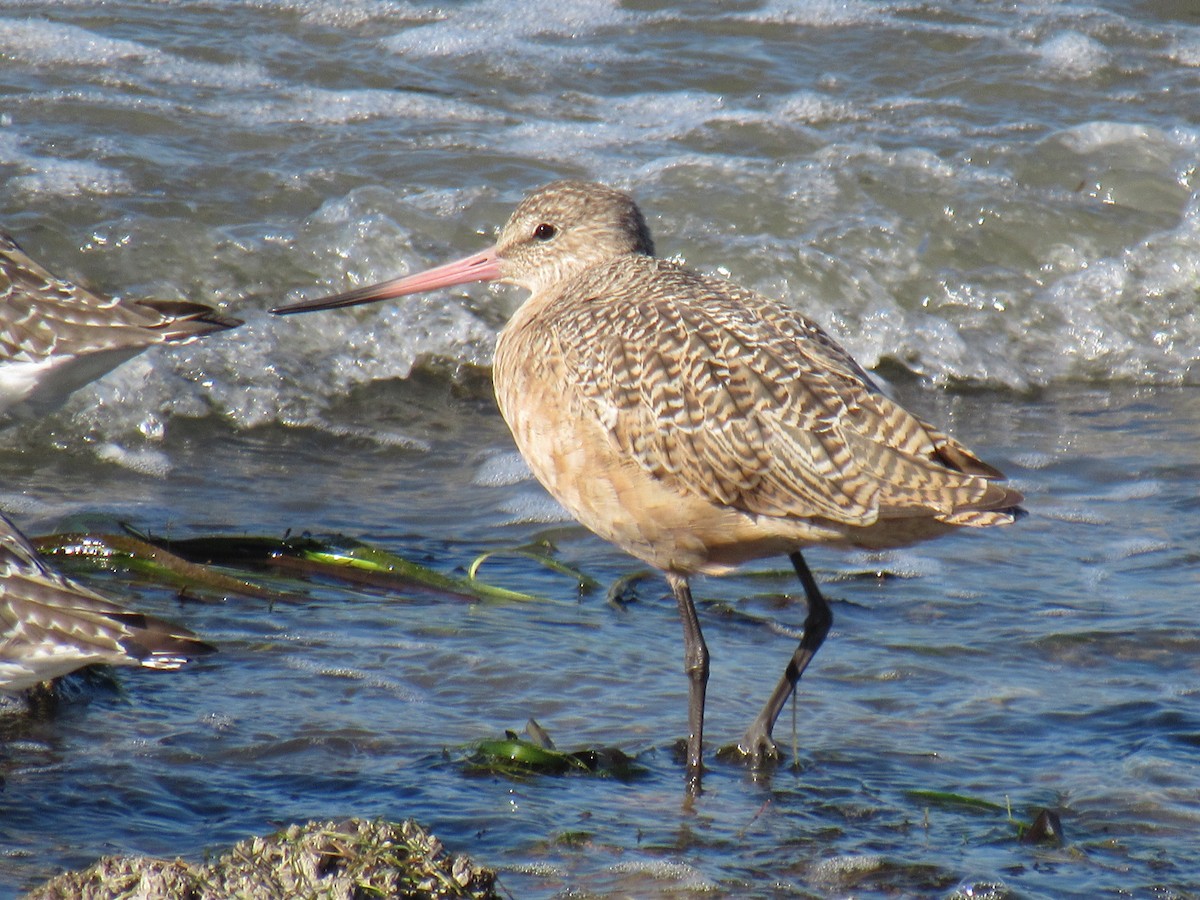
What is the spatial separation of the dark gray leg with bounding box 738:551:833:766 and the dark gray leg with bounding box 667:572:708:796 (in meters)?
0.16

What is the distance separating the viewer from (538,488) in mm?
6961

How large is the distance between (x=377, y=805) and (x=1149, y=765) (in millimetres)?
2079

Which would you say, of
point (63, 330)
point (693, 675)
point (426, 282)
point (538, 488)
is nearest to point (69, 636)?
point (693, 675)

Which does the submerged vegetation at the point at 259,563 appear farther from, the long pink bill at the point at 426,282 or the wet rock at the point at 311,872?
the wet rock at the point at 311,872

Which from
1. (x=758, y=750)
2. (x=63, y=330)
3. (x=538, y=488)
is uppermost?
(x=63, y=330)

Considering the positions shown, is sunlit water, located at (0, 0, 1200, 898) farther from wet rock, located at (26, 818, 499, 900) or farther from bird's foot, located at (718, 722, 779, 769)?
wet rock, located at (26, 818, 499, 900)

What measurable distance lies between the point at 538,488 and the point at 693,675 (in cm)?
232

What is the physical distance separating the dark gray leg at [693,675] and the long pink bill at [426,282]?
1629 millimetres

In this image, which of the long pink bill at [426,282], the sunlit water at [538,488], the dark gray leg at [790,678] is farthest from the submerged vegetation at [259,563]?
the dark gray leg at [790,678]

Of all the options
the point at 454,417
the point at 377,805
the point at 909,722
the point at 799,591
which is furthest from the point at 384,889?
the point at 454,417

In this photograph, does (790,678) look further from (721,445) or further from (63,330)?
(63,330)

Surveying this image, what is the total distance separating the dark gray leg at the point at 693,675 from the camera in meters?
4.60

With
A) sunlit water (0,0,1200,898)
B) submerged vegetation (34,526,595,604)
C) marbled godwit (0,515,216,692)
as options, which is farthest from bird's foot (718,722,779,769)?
marbled godwit (0,515,216,692)

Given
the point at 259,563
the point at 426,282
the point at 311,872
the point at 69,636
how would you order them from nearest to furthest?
the point at 311,872
the point at 69,636
the point at 259,563
the point at 426,282
